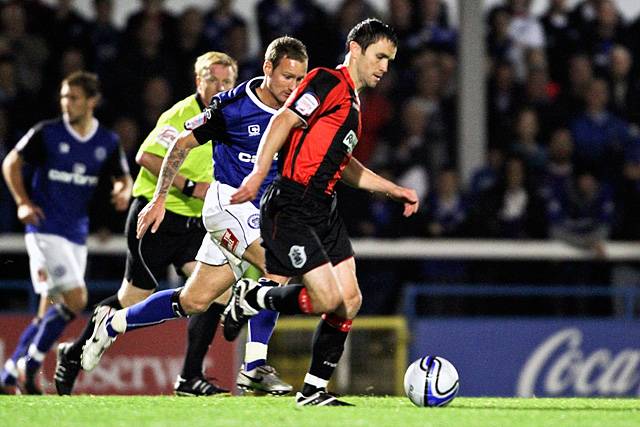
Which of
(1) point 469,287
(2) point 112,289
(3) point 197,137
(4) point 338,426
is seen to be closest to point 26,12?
(2) point 112,289

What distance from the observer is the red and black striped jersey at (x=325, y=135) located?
22.7 feet

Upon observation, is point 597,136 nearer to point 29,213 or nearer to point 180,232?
point 180,232

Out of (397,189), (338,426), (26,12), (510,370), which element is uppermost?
(26,12)

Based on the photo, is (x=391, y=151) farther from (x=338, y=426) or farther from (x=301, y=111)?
(x=338, y=426)

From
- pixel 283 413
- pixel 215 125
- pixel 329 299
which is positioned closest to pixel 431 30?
pixel 215 125

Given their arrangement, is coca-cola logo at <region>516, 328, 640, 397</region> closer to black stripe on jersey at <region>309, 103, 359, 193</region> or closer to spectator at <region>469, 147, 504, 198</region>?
spectator at <region>469, 147, 504, 198</region>

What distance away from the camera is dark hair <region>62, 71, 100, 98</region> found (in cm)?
1012

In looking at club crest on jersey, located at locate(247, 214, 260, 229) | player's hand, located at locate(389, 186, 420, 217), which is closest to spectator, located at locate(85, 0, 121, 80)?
club crest on jersey, located at locate(247, 214, 260, 229)

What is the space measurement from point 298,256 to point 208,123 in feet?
4.04

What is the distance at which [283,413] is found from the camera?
6762mm

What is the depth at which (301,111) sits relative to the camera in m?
6.78

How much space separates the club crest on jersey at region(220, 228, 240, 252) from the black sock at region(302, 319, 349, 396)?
869 mm

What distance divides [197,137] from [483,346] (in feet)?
17.8

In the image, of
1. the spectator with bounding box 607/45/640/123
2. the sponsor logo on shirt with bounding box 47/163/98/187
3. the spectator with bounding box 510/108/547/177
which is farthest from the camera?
the spectator with bounding box 607/45/640/123
